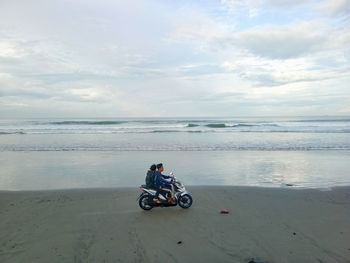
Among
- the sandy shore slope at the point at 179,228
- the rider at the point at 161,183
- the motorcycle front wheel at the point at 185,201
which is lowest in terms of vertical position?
the sandy shore slope at the point at 179,228

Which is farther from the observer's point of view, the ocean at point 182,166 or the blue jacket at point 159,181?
the ocean at point 182,166

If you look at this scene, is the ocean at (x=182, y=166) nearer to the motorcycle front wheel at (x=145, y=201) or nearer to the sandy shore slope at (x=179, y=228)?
the sandy shore slope at (x=179, y=228)

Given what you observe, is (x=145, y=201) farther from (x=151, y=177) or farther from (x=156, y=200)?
(x=151, y=177)

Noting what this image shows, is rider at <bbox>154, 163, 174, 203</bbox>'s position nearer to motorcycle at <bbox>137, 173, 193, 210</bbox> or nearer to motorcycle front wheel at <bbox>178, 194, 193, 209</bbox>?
motorcycle at <bbox>137, 173, 193, 210</bbox>

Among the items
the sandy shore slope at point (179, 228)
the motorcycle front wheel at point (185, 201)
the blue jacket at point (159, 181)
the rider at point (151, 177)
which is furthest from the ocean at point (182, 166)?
the motorcycle front wheel at point (185, 201)

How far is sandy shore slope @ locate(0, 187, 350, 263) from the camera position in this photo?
6.28 metres

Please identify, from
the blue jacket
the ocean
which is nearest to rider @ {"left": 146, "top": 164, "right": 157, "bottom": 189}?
the blue jacket

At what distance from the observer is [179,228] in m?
7.64

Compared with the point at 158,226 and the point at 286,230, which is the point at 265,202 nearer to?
the point at 286,230

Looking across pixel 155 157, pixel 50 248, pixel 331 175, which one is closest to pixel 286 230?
pixel 50 248

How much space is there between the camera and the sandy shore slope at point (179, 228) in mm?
6277

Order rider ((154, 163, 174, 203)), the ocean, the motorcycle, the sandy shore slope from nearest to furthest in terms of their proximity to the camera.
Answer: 1. the sandy shore slope
2. the motorcycle
3. rider ((154, 163, 174, 203))
4. the ocean

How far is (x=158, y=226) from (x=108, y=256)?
179 centimetres

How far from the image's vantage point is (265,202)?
973 centimetres
